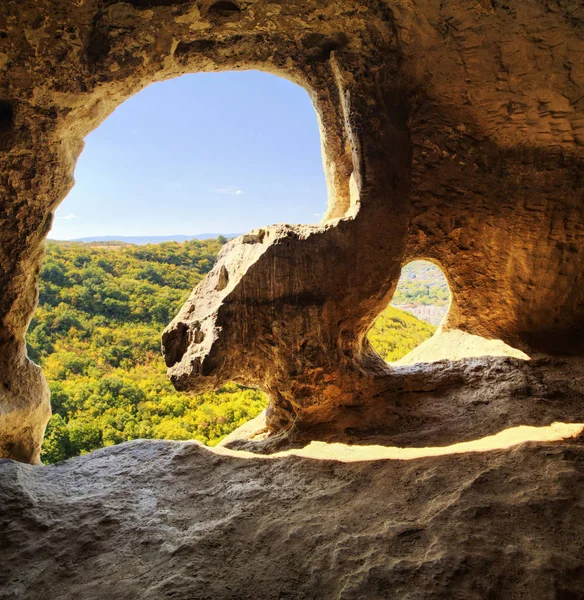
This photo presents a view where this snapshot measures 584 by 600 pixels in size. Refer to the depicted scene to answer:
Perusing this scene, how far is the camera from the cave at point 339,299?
2264mm

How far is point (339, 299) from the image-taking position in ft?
11.8

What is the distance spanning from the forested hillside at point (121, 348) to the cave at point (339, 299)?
524cm

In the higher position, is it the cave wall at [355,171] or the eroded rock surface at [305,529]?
the cave wall at [355,171]

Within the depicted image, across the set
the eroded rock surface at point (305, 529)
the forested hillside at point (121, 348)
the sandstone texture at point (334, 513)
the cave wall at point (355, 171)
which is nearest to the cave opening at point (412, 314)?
the forested hillside at point (121, 348)

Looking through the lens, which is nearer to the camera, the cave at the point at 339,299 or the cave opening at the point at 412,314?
the cave at the point at 339,299

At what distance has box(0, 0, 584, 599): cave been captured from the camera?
7.43 feet

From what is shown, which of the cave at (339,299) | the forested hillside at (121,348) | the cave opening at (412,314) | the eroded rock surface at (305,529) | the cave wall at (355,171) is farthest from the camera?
the cave opening at (412,314)

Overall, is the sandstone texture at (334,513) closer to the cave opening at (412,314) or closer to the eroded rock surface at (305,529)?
the eroded rock surface at (305,529)

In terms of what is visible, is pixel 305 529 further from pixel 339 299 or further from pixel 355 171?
pixel 355 171

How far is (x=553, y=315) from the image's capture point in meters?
3.96

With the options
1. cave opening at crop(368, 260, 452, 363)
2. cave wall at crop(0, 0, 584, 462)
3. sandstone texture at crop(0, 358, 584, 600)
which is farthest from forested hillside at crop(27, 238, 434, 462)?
sandstone texture at crop(0, 358, 584, 600)

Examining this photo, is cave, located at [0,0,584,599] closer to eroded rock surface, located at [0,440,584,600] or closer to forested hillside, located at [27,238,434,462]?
eroded rock surface, located at [0,440,584,600]

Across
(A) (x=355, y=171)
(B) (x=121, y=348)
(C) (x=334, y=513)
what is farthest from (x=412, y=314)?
(C) (x=334, y=513)

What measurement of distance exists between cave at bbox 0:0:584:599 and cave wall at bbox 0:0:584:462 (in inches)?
0.7
